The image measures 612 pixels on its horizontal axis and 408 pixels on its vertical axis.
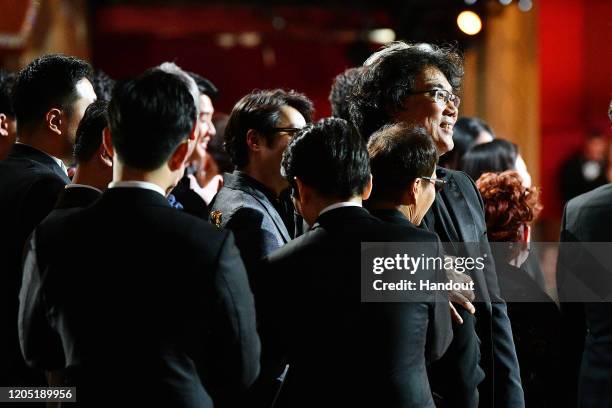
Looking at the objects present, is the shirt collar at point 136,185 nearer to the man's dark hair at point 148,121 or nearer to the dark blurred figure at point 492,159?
the man's dark hair at point 148,121

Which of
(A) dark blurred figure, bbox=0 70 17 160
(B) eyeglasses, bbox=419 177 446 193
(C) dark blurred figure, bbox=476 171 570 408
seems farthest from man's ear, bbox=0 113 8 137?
(C) dark blurred figure, bbox=476 171 570 408

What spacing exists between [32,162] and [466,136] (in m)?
2.19

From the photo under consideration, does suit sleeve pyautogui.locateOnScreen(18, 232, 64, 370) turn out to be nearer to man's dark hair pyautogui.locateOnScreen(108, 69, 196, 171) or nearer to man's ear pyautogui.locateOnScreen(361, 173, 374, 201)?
man's dark hair pyautogui.locateOnScreen(108, 69, 196, 171)

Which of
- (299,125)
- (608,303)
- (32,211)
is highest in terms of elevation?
(299,125)

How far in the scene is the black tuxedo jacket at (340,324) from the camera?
5.98 ft

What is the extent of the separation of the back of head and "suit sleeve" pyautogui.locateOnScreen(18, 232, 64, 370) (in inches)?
79.8

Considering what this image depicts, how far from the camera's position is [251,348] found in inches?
67.4

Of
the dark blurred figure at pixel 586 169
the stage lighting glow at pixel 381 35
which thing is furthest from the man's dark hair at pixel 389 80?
the stage lighting glow at pixel 381 35

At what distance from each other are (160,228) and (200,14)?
9827mm

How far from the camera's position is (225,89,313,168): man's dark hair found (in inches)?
99.5

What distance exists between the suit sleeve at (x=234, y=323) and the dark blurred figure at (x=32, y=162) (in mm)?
732

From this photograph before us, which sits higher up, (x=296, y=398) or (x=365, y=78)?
(x=365, y=78)

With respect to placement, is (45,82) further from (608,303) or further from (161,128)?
(608,303)

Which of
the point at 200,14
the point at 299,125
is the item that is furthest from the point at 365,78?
the point at 200,14
